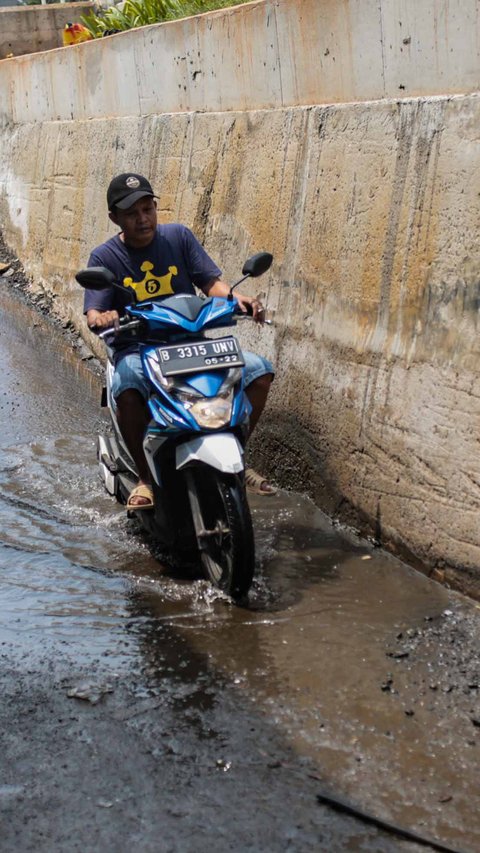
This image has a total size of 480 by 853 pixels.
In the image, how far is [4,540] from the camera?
657 centimetres

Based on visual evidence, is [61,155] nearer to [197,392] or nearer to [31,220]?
[31,220]

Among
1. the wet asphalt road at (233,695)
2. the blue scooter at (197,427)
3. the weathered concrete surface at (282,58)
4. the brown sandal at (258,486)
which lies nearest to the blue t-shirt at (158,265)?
the blue scooter at (197,427)

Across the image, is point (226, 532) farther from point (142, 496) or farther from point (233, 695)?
point (233, 695)

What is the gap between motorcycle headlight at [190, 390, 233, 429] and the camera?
5.45 metres

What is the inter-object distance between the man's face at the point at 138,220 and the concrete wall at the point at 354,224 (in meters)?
1.01

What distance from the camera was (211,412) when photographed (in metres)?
5.47

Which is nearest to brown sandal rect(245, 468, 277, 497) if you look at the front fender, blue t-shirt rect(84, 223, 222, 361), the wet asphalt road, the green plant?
the wet asphalt road

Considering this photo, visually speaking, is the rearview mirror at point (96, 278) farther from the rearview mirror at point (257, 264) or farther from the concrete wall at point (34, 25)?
the concrete wall at point (34, 25)

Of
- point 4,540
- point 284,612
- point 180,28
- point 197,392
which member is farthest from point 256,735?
point 180,28

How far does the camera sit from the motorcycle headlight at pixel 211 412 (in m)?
5.45

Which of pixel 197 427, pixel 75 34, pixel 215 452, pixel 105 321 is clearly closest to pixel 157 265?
pixel 105 321

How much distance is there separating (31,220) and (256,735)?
10.2 metres

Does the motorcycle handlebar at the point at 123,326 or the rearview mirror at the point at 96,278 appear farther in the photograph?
the motorcycle handlebar at the point at 123,326

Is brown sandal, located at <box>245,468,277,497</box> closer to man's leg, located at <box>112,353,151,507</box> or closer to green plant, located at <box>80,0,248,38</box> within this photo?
man's leg, located at <box>112,353,151,507</box>
